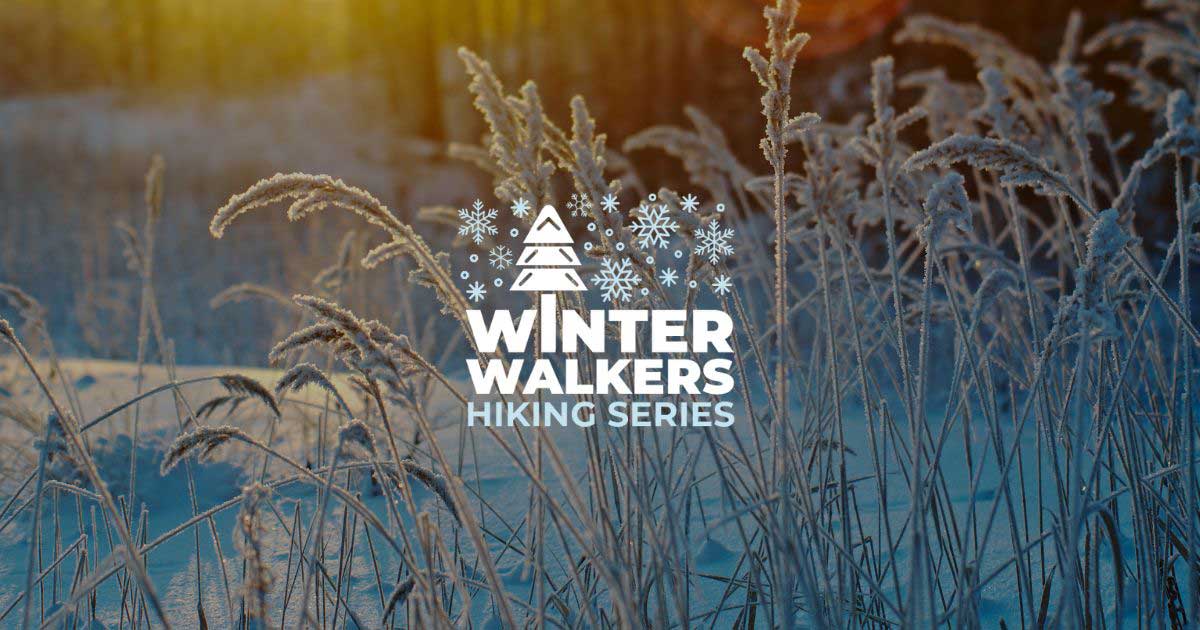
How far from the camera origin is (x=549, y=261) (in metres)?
1.18

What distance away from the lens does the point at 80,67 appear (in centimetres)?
2994

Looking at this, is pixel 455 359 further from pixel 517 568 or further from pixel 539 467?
pixel 539 467

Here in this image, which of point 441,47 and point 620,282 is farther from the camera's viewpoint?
point 441,47

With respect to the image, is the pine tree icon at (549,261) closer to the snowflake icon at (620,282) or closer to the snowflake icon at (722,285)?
the snowflake icon at (620,282)

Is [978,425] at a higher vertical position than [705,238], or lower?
lower

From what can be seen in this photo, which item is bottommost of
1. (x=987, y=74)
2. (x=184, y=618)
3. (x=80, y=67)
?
(x=184, y=618)

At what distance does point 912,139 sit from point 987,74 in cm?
450

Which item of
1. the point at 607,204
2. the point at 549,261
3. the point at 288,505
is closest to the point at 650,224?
the point at 549,261

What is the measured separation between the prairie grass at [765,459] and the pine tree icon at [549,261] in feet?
0.14

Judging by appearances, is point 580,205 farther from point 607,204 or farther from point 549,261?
point 607,204

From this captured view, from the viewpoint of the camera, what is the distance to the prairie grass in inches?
36.6

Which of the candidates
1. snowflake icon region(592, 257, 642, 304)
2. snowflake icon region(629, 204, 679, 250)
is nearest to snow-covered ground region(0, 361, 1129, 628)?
snowflake icon region(592, 257, 642, 304)

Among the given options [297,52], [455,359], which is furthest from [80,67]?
[455,359]

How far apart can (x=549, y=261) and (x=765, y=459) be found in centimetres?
66
